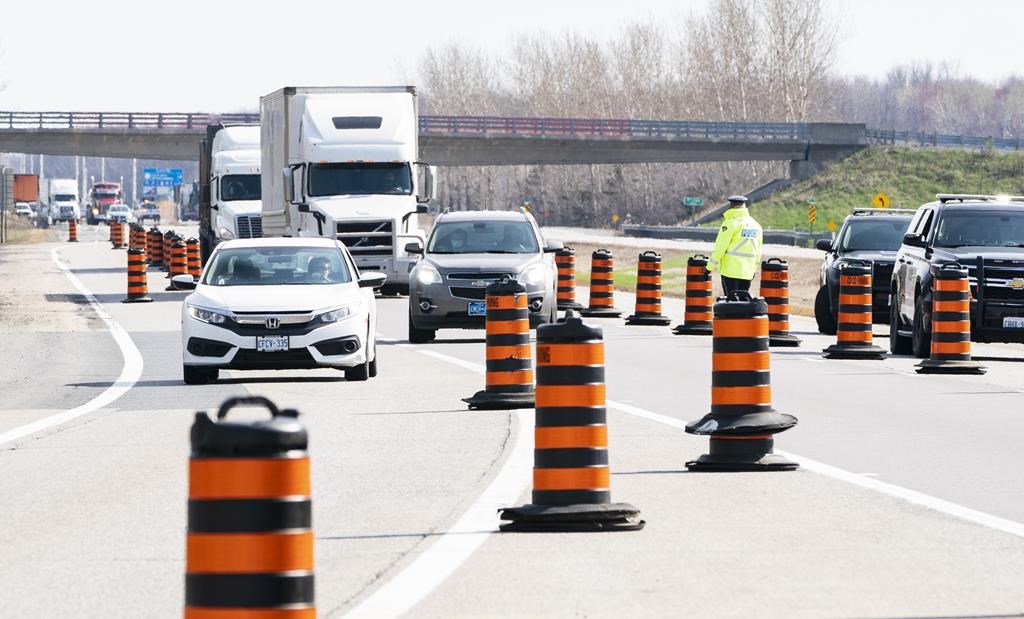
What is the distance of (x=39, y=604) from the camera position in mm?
7699

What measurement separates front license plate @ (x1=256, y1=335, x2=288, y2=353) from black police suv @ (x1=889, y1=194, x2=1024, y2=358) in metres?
7.99

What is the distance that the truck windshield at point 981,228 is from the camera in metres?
24.2

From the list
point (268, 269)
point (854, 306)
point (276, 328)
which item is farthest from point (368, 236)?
point (276, 328)

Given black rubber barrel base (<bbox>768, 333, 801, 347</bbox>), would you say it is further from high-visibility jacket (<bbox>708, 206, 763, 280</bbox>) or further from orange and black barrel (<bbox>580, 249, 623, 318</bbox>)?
orange and black barrel (<bbox>580, 249, 623, 318</bbox>)

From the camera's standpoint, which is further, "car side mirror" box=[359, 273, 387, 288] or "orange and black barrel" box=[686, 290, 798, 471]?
"car side mirror" box=[359, 273, 387, 288]

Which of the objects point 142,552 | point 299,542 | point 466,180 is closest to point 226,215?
point 142,552

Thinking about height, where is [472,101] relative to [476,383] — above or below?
above

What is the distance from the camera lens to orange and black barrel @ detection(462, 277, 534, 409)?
52.9ft

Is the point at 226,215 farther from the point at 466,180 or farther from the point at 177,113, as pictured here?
the point at 466,180

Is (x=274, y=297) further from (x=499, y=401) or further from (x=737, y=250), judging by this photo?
(x=737, y=250)

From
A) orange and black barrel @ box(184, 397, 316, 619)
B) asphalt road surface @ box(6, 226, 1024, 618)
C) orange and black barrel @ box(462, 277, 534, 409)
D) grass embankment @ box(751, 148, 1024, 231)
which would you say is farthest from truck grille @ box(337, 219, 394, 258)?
grass embankment @ box(751, 148, 1024, 231)

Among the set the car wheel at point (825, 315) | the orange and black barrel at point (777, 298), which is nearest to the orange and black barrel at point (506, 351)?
the orange and black barrel at point (777, 298)

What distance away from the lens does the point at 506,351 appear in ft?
53.3

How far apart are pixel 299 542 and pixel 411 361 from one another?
1781cm
